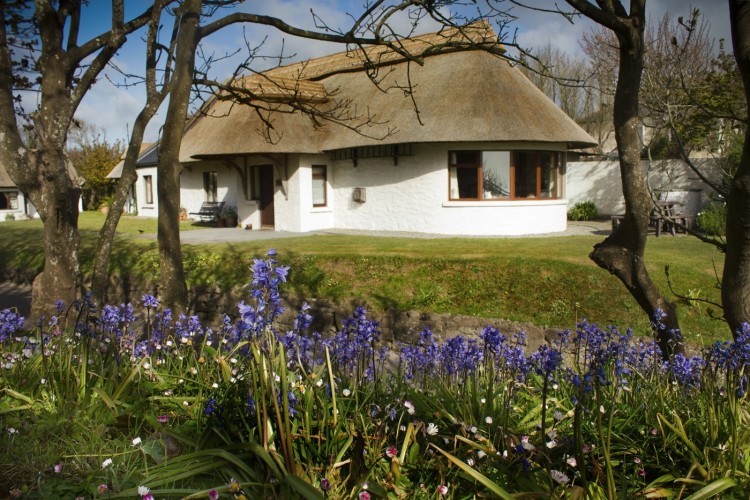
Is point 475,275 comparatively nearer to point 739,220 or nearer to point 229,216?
point 739,220

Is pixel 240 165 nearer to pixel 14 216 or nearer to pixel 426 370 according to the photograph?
pixel 426 370

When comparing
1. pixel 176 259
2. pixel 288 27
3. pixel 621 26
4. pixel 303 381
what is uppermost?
pixel 288 27

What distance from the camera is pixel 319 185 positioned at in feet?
69.1

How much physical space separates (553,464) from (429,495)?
1.80ft

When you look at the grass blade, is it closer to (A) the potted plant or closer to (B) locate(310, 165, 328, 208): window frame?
(B) locate(310, 165, 328, 208): window frame

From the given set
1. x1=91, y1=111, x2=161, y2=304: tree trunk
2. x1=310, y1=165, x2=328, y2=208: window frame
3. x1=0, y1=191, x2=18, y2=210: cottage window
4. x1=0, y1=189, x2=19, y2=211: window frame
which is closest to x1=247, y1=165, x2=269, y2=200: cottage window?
x1=310, y1=165, x2=328, y2=208: window frame

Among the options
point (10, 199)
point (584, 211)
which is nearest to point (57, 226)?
point (584, 211)

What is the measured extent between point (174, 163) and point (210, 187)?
67.7ft

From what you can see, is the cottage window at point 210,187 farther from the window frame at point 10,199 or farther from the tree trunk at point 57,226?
the window frame at point 10,199

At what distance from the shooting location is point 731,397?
286 cm

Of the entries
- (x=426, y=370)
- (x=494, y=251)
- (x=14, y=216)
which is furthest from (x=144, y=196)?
(x=426, y=370)

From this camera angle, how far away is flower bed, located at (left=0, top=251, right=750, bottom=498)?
250 centimetres

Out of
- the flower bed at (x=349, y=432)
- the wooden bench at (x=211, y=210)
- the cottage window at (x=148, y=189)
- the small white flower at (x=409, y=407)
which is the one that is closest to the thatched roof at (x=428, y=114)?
the wooden bench at (x=211, y=210)

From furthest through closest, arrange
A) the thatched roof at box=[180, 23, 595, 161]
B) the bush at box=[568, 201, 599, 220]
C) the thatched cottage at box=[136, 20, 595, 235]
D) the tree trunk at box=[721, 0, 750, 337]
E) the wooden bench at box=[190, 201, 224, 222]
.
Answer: the bush at box=[568, 201, 599, 220]
the wooden bench at box=[190, 201, 224, 222]
the thatched cottage at box=[136, 20, 595, 235]
the thatched roof at box=[180, 23, 595, 161]
the tree trunk at box=[721, 0, 750, 337]
